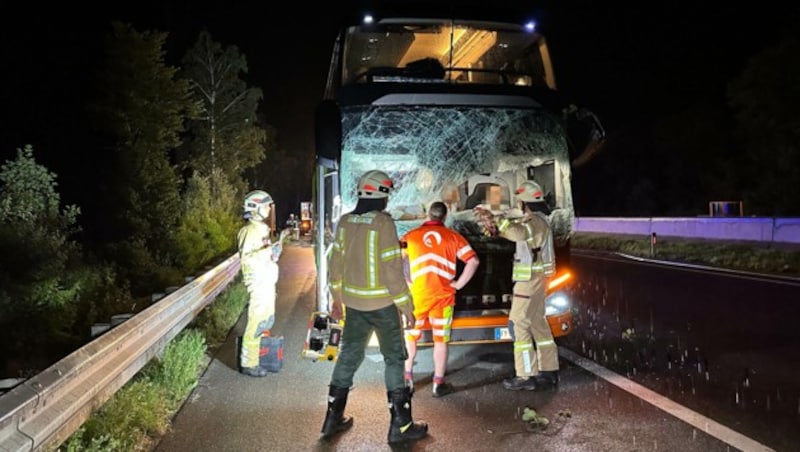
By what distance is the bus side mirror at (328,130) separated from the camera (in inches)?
258

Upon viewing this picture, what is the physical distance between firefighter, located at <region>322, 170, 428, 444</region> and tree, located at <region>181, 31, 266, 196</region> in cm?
3216

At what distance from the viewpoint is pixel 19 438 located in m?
3.33

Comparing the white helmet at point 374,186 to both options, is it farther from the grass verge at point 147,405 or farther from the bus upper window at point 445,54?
the grass verge at point 147,405

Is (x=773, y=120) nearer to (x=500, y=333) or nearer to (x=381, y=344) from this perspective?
(x=500, y=333)

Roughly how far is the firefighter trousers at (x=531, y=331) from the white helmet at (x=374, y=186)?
1.84 metres

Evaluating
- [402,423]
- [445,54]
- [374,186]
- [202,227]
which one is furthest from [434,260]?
[202,227]

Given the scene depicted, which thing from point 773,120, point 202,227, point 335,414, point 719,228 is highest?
point 773,120

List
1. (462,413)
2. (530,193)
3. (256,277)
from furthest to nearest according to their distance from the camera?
(256,277) → (530,193) → (462,413)

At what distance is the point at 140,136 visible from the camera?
57.9 feet

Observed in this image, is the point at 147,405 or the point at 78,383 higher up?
the point at 78,383

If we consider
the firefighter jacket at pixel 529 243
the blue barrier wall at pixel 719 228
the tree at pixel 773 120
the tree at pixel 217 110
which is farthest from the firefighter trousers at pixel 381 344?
the tree at pixel 773 120

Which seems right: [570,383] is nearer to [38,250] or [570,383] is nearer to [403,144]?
[403,144]

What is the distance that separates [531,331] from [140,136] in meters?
14.1

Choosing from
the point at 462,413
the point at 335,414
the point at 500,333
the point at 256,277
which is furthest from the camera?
the point at 256,277
